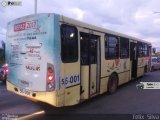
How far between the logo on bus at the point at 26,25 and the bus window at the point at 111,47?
408 cm

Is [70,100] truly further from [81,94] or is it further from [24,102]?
[24,102]

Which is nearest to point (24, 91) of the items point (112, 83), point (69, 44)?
point (69, 44)

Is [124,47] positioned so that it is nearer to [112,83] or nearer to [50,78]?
[112,83]

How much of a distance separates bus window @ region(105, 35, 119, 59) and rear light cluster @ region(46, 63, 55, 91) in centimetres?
418

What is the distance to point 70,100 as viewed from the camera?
892cm

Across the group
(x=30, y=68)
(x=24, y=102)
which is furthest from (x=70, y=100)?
(x=24, y=102)

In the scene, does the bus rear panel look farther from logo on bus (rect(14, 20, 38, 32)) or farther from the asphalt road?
the asphalt road

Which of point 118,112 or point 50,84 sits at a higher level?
point 50,84

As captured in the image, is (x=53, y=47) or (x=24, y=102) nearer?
(x=53, y=47)

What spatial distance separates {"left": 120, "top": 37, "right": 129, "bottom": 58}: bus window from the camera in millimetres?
14445

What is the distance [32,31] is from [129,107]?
4255 millimetres

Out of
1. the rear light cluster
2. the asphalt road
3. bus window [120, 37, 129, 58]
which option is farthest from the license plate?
bus window [120, 37, 129, 58]

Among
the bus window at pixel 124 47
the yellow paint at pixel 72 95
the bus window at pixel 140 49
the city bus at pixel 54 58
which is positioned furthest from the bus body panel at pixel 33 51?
the bus window at pixel 140 49

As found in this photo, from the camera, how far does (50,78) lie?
331 inches
